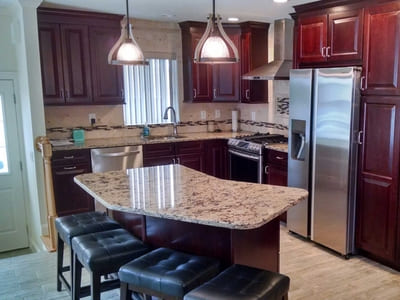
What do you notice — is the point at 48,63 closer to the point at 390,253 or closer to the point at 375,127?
the point at 375,127

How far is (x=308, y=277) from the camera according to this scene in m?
3.38

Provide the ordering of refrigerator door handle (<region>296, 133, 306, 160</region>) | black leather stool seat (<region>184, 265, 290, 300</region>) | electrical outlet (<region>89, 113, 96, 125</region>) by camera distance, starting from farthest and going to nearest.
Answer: electrical outlet (<region>89, 113, 96, 125</region>) < refrigerator door handle (<region>296, 133, 306, 160</region>) < black leather stool seat (<region>184, 265, 290, 300</region>)

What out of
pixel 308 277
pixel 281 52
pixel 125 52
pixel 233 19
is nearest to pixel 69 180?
pixel 125 52

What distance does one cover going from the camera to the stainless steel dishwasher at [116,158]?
14.9 ft

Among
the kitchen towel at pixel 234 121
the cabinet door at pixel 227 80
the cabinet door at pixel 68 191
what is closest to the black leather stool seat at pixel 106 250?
the cabinet door at pixel 68 191

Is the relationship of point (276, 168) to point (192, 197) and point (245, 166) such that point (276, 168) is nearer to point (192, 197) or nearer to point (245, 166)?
point (245, 166)

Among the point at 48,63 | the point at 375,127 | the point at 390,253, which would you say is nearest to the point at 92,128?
the point at 48,63

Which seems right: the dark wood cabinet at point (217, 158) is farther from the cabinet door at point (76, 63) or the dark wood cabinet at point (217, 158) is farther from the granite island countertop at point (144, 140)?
the cabinet door at point (76, 63)

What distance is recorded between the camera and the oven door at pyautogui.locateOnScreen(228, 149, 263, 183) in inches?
186

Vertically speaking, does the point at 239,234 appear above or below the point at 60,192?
above

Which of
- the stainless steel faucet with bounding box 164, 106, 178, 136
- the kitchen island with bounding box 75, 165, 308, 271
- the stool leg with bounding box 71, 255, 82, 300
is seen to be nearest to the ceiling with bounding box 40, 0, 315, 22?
the stainless steel faucet with bounding box 164, 106, 178, 136

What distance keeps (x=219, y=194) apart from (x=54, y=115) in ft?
10.3

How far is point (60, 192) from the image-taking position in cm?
438

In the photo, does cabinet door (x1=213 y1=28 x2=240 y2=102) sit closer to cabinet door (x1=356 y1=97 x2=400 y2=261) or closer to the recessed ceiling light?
the recessed ceiling light
